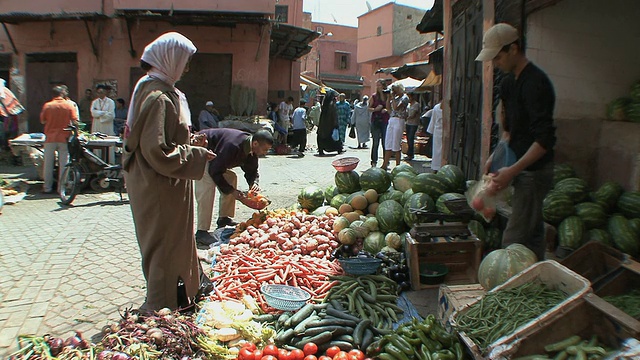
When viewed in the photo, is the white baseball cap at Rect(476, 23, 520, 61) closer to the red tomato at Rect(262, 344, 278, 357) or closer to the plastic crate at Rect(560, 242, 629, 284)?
the plastic crate at Rect(560, 242, 629, 284)

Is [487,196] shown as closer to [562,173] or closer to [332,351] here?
[332,351]

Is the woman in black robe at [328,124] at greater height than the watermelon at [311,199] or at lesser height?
greater

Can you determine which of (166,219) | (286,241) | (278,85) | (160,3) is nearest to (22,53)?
(160,3)

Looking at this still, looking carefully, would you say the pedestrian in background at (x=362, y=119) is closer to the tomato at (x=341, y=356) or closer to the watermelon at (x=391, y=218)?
the watermelon at (x=391, y=218)

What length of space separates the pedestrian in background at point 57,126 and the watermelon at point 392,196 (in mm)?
6172

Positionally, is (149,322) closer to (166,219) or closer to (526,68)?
(166,219)

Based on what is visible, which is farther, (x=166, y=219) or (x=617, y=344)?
(x=166, y=219)

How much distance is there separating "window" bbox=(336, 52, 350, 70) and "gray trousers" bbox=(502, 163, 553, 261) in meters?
47.6

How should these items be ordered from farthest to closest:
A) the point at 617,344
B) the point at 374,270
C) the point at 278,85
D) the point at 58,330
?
the point at 278,85 < the point at 374,270 < the point at 58,330 < the point at 617,344

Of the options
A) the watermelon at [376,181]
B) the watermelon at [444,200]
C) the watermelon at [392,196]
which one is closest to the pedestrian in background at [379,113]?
the watermelon at [376,181]

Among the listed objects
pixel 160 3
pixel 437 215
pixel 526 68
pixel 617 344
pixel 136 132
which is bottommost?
pixel 617 344

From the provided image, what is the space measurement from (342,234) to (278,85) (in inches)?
Answer: 646

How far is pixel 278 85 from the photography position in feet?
69.2

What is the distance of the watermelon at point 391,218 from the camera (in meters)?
5.67
